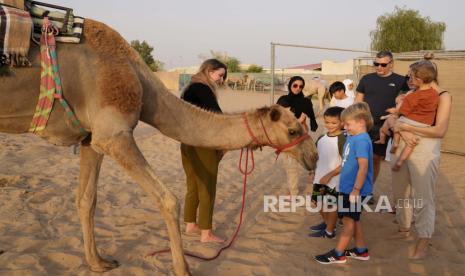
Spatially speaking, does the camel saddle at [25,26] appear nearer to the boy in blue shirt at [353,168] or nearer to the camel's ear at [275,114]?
the camel's ear at [275,114]

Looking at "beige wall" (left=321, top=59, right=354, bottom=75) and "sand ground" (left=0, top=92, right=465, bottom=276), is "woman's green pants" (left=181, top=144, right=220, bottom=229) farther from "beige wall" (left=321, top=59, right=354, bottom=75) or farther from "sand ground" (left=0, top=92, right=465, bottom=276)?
"beige wall" (left=321, top=59, right=354, bottom=75)

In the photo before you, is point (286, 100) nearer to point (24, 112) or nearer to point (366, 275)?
point (366, 275)

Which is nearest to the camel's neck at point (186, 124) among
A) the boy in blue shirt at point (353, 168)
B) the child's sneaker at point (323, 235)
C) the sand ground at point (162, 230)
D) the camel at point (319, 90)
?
the boy in blue shirt at point (353, 168)

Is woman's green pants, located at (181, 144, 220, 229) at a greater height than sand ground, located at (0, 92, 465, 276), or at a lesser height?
greater

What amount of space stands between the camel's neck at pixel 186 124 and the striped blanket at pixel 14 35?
113cm

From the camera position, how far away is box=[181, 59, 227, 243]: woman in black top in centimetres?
487

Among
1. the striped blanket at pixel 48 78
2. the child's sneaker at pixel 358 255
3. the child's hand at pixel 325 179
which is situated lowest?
the child's sneaker at pixel 358 255

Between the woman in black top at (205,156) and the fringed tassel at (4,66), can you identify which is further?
the woman in black top at (205,156)

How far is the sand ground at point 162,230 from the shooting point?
4.39m

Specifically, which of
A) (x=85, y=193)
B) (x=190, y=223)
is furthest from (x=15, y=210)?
(x=190, y=223)

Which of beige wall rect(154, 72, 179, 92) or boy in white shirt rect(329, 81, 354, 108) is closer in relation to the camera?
boy in white shirt rect(329, 81, 354, 108)

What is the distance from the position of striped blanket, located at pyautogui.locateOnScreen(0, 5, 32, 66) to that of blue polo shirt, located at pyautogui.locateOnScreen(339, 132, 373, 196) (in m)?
3.21

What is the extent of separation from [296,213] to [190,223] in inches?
72.4

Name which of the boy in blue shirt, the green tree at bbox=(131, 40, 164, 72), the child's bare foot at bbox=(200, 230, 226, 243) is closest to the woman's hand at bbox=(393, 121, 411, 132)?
the boy in blue shirt
